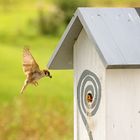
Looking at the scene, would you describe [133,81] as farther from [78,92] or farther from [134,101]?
[78,92]

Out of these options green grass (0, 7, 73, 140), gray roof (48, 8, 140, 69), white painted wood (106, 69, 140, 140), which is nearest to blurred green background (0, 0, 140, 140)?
green grass (0, 7, 73, 140)

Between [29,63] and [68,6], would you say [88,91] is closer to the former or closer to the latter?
[29,63]

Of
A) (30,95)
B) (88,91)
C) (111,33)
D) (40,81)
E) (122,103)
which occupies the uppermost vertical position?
(40,81)

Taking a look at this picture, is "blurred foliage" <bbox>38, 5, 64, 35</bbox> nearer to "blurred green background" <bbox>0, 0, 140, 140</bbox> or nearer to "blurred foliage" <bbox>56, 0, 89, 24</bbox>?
"blurred green background" <bbox>0, 0, 140, 140</bbox>

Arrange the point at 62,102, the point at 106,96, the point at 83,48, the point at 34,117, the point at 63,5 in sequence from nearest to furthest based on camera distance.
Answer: the point at 106,96 < the point at 83,48 < the point at 34,117 < the point at 62,102 < the point at 63,5

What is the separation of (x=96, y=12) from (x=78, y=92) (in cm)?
72

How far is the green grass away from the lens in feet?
33.0

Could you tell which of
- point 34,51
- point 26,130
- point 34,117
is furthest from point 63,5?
point 26,130

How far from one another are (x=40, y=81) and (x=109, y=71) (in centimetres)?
1139

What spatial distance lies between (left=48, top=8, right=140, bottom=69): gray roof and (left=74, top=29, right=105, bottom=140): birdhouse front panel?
135mm

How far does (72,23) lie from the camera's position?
221 inches

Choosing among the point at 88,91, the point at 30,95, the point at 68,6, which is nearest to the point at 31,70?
the point at 88,91

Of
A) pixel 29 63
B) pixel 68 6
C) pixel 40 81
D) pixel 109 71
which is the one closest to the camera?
pixel 109 71

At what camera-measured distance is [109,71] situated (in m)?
5.28
